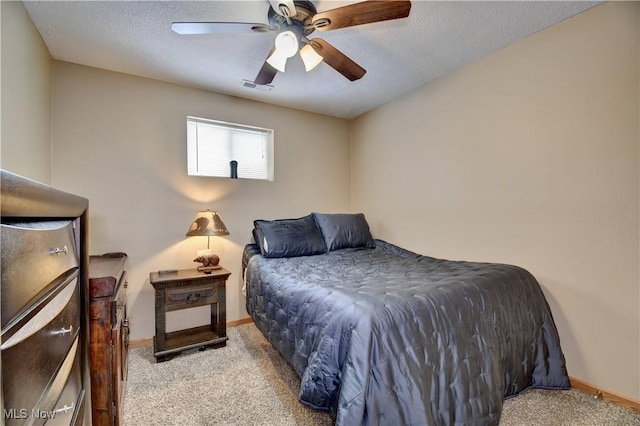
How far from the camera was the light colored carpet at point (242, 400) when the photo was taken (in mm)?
1613

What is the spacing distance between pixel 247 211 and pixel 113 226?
47.7 inches

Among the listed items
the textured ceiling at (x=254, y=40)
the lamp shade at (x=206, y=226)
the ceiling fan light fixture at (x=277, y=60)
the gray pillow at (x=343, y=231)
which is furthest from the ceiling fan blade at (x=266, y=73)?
the gray pillow at (x=343, y=231)

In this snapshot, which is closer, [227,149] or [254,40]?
[254,40]

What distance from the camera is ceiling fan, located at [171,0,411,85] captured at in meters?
1.48

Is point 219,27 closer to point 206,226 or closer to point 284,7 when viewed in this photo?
point 284,7

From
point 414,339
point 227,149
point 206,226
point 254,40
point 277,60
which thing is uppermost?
point 254,40

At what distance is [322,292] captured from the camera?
60.7 inches

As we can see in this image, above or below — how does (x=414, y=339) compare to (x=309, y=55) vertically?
below

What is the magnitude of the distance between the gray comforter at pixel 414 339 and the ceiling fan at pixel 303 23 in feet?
4.73

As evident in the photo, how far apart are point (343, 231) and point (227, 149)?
1556 millimetres

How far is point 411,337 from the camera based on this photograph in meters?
1.28

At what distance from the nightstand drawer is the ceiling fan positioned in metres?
1.85

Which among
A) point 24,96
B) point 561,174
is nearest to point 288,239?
point 24,96

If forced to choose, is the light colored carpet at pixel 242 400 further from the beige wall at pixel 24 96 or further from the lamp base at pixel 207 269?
the beige wall at pixel 24 96
